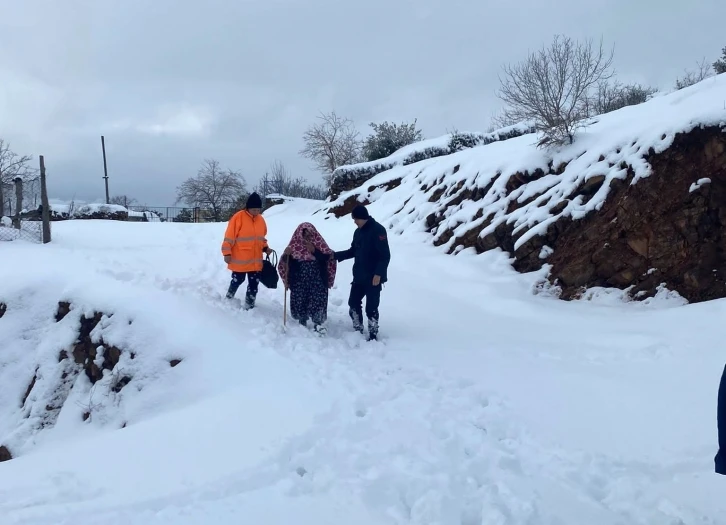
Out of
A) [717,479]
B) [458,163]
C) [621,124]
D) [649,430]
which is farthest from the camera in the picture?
[458,163]

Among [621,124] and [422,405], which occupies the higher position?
[621,124]

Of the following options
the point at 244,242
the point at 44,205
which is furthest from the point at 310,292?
the point at 44,205

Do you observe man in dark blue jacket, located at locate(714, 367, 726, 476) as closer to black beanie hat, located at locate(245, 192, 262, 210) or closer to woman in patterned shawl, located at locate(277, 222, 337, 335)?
woman in patterned shawl, located at locate(277, 222, 337, 335)

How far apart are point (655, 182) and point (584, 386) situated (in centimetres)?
420

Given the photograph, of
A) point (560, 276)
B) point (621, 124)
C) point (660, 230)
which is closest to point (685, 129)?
point (660, 230)

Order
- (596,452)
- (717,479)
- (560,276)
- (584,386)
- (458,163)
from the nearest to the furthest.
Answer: (717,479), (596,452), (584,386), (560,276), (458,163)

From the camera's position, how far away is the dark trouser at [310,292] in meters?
6.99

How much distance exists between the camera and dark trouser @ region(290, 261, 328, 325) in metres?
6.99

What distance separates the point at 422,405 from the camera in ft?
15.2

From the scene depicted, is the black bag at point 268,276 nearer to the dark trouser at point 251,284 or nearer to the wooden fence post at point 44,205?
the dark trouser at point 251,284

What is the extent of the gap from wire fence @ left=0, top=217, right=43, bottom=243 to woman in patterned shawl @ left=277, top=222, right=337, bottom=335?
28.0 ft

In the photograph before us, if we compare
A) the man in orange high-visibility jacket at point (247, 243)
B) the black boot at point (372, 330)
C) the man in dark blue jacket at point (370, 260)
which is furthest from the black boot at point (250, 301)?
the black boot at point (372, 330)

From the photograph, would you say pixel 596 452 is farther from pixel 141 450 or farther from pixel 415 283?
pixel 415 283

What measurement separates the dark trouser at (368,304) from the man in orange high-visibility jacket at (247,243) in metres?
1.51
